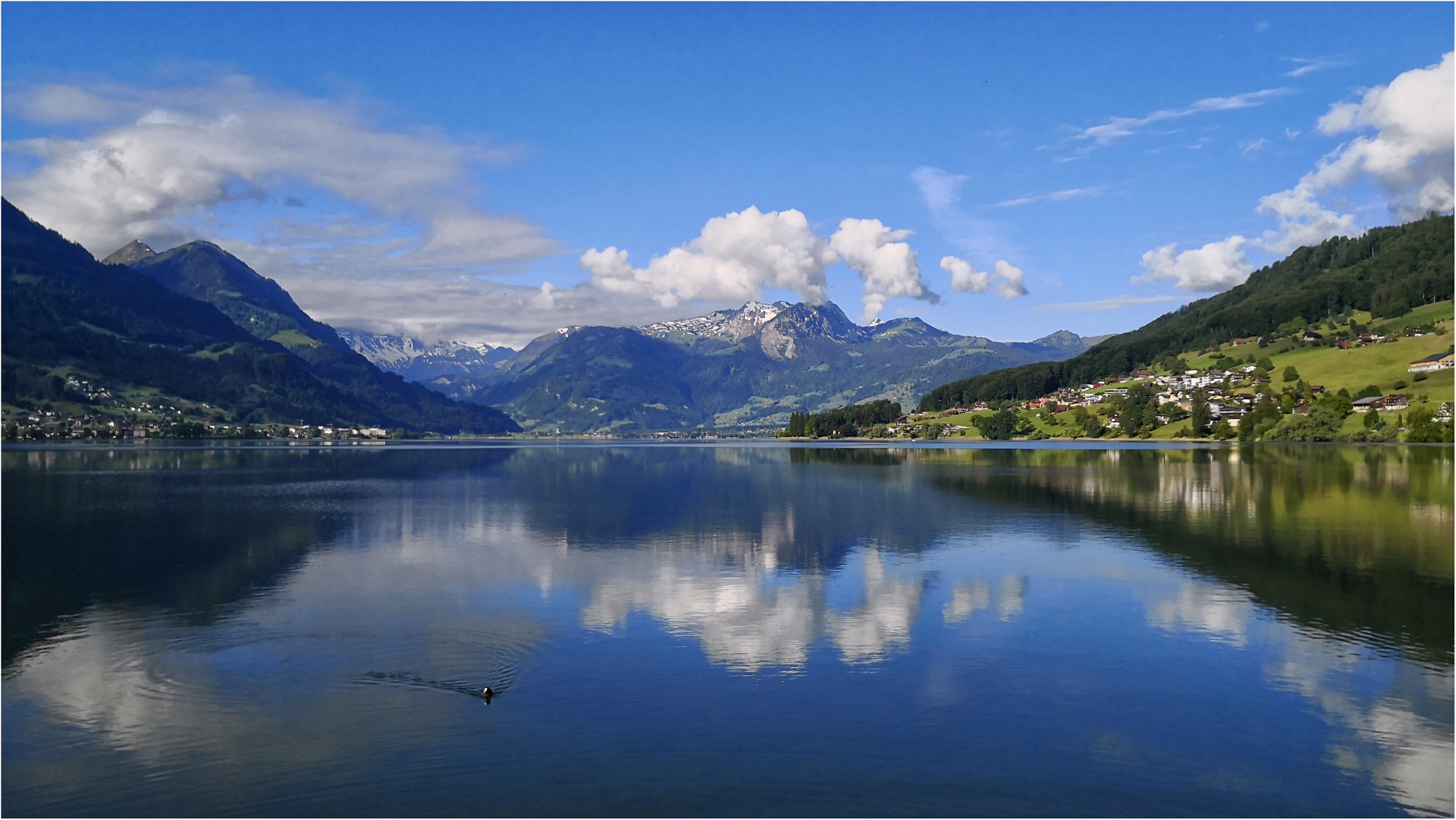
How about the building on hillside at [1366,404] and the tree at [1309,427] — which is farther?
the building on hillside at [1366,404]

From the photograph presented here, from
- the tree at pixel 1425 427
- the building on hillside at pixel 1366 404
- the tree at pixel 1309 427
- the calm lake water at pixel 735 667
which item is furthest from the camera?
the building on hillside at pixel 1366 404

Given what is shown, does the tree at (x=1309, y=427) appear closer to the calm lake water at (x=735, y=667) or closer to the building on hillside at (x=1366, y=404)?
the building on hillside at (x=1366, y=404)

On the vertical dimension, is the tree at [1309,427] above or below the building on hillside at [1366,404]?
below

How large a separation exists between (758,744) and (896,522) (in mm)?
40221

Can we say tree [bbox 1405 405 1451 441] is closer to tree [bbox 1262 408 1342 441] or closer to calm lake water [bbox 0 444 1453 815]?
tree [bbox 1262 408 1342 441]

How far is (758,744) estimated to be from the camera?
18281 millimetres

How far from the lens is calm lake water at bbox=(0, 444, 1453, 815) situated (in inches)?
653

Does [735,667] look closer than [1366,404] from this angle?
Yes

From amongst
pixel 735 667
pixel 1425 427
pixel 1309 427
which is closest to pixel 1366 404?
pixel 1309 427

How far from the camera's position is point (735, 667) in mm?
24031

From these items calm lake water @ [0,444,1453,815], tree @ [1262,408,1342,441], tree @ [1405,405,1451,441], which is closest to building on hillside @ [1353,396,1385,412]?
tree @ [1262,408,1342,441]

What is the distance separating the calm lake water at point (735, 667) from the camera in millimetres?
16594

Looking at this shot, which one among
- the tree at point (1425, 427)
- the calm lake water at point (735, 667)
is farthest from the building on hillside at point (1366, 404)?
the calm lake water at point (735, 667)

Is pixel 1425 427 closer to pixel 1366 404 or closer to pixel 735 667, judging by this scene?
pixel 1366 404
